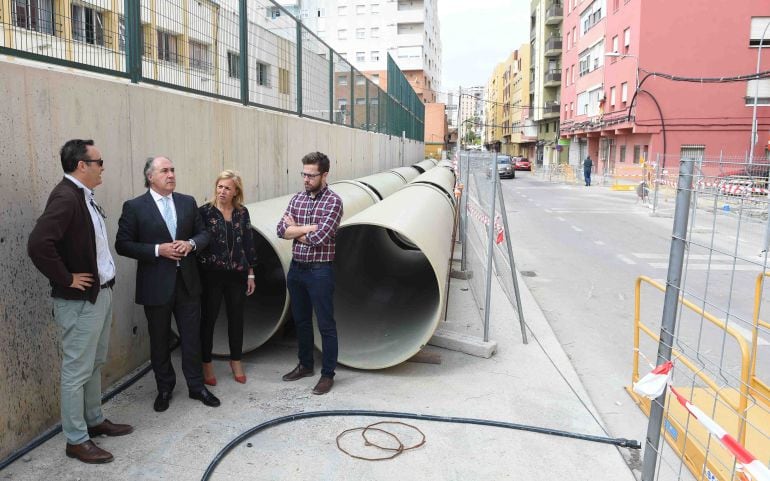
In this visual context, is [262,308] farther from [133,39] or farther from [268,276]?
[133,39]

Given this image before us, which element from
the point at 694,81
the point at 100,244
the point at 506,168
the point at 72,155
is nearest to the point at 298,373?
the point at 100,244

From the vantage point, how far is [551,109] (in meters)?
60.3

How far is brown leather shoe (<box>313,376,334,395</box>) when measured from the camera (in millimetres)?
4672

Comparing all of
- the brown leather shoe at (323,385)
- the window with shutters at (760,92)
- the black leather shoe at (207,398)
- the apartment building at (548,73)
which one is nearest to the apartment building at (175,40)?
the black leather shoe at (207,398)

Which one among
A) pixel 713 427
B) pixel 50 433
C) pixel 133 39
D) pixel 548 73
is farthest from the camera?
pixel 548 73

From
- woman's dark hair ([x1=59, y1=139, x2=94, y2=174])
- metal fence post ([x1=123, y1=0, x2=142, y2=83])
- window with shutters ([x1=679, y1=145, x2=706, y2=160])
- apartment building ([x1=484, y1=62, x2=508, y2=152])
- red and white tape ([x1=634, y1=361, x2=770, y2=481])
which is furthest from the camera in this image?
apartment building ([x1=484, y1=62, x2=508, y2=152])

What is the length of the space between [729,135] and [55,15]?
1437 inches

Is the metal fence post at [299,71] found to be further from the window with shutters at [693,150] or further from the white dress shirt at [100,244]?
the window with shutters at [693,150]

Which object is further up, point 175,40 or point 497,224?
point 175,40

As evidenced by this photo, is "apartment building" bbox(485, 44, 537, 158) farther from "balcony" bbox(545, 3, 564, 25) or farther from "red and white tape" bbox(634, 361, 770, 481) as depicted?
"red and white tape" bbox(634, 361, 770, 481)

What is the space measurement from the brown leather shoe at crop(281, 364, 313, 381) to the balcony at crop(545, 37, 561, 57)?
60.5 meters

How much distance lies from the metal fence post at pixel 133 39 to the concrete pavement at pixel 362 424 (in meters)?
2.41

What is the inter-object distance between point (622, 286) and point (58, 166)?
7529mm

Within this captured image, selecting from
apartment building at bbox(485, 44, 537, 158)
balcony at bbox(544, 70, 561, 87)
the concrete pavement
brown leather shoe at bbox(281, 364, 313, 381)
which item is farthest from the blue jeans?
apartment building at bbox(485, 44, 537, 158)
